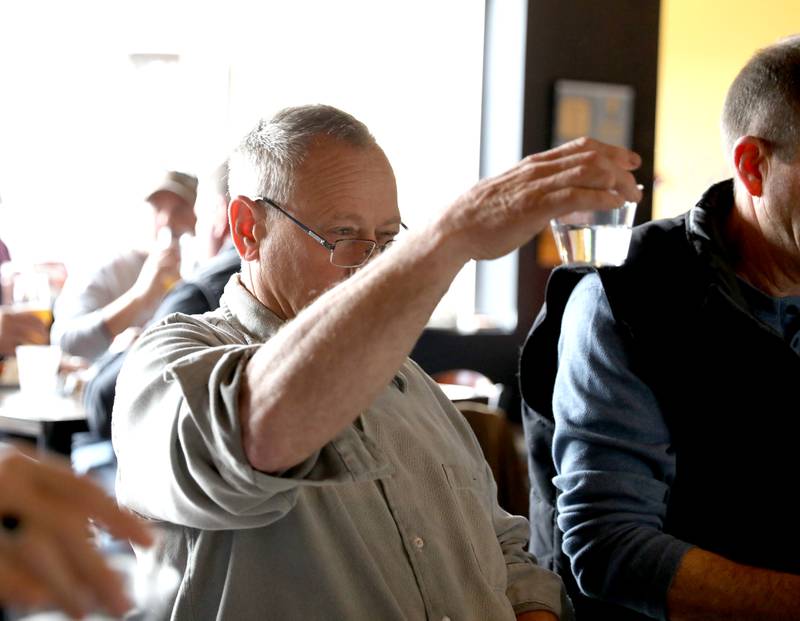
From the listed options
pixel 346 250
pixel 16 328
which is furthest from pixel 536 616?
pixel 16 328

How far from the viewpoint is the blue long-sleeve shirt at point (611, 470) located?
1.82m

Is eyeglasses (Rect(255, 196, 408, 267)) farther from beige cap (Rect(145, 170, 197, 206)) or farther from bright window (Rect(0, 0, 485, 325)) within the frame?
bright window (Rect(0, 0, 485, 325))

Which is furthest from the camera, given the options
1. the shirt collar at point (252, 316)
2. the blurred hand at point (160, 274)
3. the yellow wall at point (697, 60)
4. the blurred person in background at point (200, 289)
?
the yellow wall at point (697, 60)

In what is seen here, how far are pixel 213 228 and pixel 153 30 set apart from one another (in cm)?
449

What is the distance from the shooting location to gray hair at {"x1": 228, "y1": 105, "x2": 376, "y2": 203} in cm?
175

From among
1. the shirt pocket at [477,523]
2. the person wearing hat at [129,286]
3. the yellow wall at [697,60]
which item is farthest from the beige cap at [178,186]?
the yellow wall at [697,60]

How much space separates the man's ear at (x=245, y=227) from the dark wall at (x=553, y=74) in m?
5.32

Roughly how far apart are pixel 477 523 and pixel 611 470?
0.92 feet

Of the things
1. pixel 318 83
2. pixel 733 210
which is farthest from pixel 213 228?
pixel 318 83

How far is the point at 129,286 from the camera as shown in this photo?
17.5ft

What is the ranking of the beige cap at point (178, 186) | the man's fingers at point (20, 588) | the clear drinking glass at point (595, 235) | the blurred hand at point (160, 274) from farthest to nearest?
the beige cap at point (178, 186) < the blurred hand at point (160, 274) < the clear drinking glass at point (595, 235) < the man's fingers at point (20, 588)

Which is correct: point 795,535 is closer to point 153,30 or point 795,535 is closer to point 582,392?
point 582,392

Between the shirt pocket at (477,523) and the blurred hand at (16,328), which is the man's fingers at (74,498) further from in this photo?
the blurred hand at (16,328)

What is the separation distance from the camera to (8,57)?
7.32 metres
